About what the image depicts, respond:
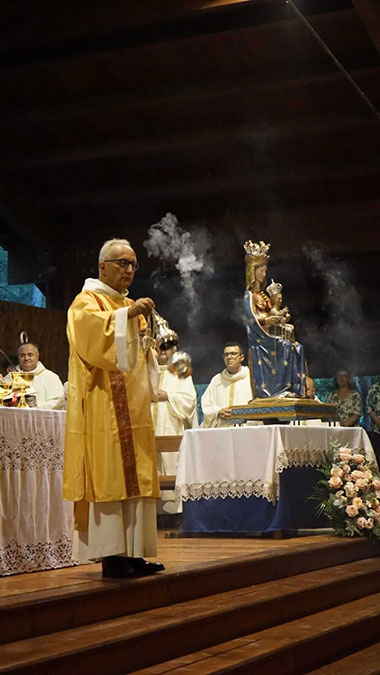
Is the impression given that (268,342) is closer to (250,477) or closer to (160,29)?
(250,477)

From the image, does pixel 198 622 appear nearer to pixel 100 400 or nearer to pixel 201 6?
pixel 100 400

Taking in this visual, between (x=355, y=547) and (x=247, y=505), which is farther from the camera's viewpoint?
(x=247, y=505)

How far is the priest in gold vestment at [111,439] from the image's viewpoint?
16.2ft

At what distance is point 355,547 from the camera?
23.8ft

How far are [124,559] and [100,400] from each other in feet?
2.57

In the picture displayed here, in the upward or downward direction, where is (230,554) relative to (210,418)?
downward

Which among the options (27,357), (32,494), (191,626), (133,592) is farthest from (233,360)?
(191,626)

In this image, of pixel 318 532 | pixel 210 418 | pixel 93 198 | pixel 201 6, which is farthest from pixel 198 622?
pixel 93 198

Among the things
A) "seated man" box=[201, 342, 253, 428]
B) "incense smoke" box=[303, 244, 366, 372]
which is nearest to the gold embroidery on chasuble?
"seated man" box=[201, 342, 253, 428]

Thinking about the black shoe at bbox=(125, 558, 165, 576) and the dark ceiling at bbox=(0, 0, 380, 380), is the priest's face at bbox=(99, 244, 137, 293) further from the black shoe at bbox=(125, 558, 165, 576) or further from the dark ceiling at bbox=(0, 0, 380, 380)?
the dark ceiling at bbox=(0, 0, 380, 380)

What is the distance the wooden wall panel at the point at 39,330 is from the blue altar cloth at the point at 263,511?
438 centimetres

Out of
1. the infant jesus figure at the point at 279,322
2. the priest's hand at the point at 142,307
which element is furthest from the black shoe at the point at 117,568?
the infant jesus figure at the point at 279,322

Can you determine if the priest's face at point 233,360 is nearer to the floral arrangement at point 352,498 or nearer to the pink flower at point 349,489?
the floral arrangement at point 352,498

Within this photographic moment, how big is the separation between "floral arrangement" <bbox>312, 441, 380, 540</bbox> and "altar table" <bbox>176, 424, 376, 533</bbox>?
9.9 inches
